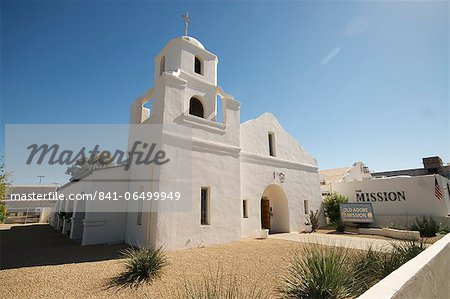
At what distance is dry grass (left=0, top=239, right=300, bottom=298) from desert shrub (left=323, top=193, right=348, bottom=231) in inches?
424

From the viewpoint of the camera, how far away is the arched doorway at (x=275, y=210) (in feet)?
50.8

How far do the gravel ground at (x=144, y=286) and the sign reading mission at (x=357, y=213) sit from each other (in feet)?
30.9

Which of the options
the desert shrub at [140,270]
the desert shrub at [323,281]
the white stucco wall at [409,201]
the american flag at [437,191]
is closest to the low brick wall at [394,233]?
the white stucco wall at [409,201]

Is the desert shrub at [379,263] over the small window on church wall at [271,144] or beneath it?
beneath

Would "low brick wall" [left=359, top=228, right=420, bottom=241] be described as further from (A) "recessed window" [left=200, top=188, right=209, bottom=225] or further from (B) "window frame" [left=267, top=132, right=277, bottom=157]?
(A) "recessed window" [left=200, top=188, right=209, bottom=225]

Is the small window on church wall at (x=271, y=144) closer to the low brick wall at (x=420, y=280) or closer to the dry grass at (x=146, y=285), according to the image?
the dry grass at (x=146, y=285)

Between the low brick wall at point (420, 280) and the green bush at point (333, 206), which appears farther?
the green bush at point (333, 206)

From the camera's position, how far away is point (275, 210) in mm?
16297

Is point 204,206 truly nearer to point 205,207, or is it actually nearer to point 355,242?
point 205,207

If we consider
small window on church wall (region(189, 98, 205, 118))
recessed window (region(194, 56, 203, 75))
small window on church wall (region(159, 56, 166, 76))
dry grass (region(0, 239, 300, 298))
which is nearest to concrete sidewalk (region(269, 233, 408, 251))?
dry grass (region(0, 239, 300, 298))

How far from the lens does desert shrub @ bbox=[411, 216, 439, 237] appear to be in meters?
13.1

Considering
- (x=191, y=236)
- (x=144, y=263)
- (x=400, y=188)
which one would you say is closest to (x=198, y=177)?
(x=191, y=236)

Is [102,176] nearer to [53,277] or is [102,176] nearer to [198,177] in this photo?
[198,177]

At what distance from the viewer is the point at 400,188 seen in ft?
55.0
